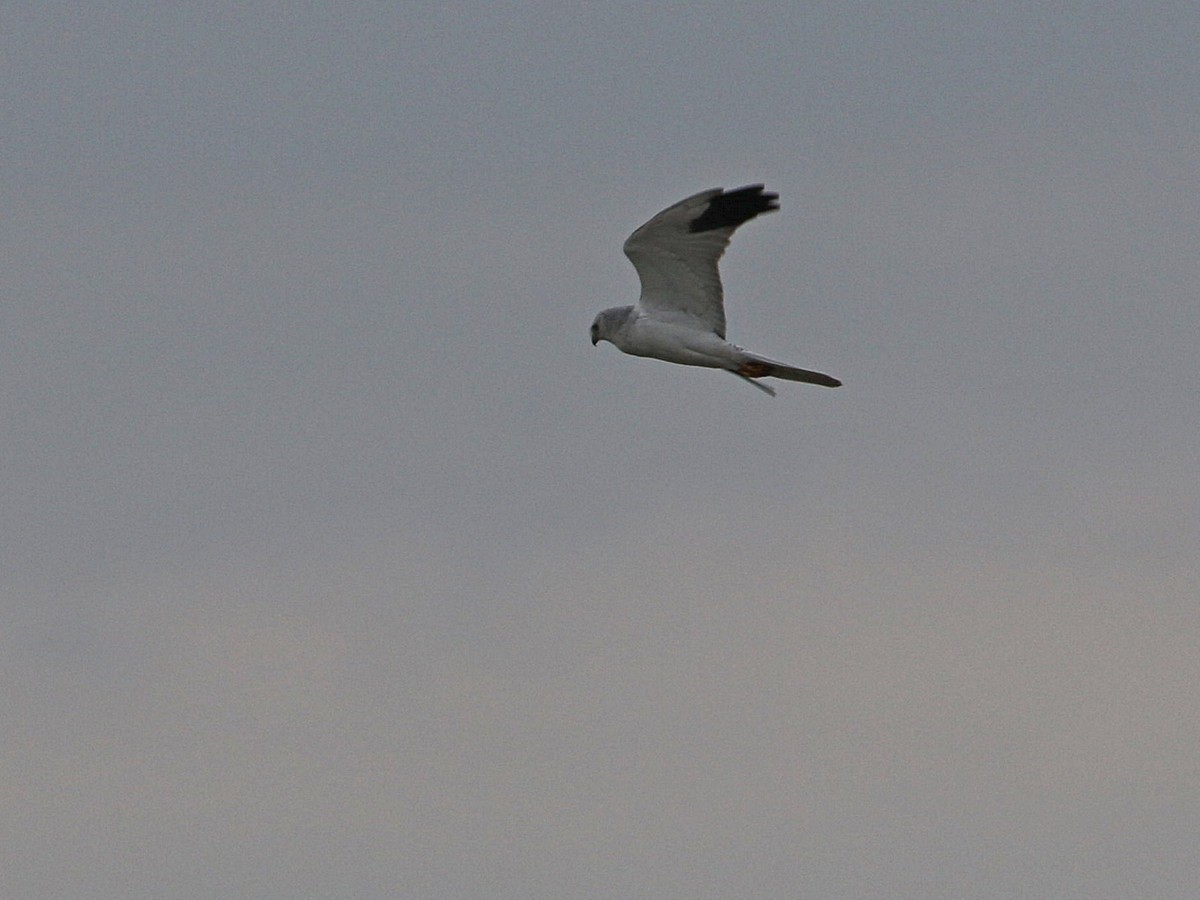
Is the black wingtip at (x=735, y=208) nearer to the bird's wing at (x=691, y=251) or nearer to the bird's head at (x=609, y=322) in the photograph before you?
the bird's wing at (x=691, y=251)

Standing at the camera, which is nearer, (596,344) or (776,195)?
(776,195)

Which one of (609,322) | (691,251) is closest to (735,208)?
(691,251)

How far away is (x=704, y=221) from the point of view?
36188mm

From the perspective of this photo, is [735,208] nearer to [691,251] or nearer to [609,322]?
[691,251]

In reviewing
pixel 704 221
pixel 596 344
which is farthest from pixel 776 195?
pixel 596 344

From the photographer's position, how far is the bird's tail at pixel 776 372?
1405 inches

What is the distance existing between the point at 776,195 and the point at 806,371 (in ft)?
7.13

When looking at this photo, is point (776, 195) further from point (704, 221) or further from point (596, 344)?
point (596, 344)

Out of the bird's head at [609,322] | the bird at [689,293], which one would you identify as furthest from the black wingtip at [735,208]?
the bird's head at [609,322]

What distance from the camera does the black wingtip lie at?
117ft

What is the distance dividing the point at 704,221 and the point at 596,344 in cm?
304

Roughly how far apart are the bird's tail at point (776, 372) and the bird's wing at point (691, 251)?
76 cm

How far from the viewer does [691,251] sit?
1442 inches

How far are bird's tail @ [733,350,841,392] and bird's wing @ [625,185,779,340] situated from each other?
0.76 metres
